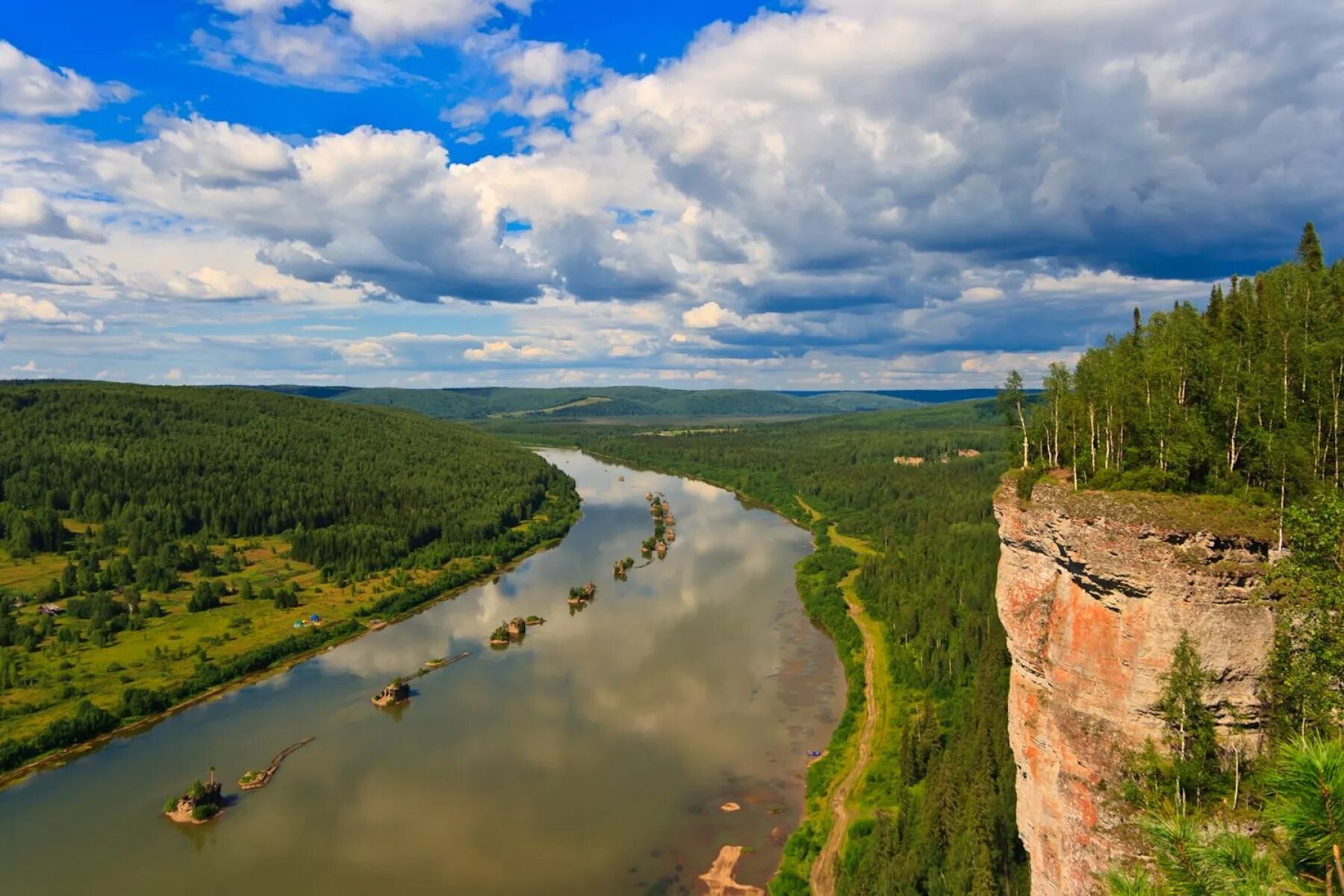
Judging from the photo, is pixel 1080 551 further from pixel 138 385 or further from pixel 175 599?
pixel 138 385

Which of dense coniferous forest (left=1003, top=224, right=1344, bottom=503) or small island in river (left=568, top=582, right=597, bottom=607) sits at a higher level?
dense coniferous forest (left=1003, top=224, right=1344, bottom=503)

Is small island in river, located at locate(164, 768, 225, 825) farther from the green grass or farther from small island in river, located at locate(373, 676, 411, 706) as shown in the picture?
the green grass

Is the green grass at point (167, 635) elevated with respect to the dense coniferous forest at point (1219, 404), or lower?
lower

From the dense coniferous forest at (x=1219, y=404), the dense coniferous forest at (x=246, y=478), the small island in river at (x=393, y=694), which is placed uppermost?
the dense coniferous forest at (x=1219, y=404)

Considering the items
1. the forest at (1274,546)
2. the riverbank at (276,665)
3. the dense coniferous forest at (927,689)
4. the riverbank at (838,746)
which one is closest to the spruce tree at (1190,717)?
the forest at (1274,546)

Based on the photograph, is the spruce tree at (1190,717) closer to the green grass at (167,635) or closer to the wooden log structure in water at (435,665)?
the wooden log structure in water at (435,665)

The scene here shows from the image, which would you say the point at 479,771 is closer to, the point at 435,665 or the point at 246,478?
the point at 435,665

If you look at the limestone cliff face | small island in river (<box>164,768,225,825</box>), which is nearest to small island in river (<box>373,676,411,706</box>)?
small island in river (<box>164,768,225,825</box>)
